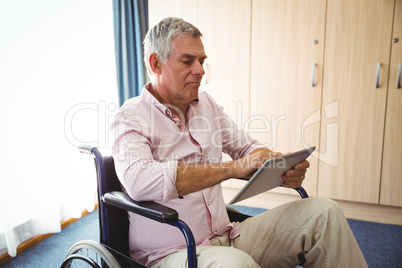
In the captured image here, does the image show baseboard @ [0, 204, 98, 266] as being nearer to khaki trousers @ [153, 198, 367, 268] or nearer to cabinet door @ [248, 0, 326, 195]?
khaki trousers @ [153, 198, 367, 268]

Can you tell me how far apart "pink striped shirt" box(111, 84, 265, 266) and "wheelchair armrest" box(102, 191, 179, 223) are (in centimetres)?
3

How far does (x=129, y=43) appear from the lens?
8.61ft

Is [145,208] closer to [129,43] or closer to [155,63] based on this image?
[155,63]

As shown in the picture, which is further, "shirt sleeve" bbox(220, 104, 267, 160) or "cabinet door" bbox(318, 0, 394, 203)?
"cabinet door" bbox(318, 0, 394, 203)

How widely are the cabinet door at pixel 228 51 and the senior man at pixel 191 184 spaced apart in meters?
1.30

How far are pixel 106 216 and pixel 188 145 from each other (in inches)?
15.0

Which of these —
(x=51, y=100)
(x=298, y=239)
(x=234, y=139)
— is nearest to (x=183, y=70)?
(x=234, y=139)

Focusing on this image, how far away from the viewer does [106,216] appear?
98 centimetres

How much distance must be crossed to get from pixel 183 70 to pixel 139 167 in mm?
443

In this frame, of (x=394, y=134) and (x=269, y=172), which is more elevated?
(x=269, y=172)

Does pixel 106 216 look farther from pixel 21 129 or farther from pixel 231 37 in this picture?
pixel 231 37

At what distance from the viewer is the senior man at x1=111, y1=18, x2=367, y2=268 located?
873 mm

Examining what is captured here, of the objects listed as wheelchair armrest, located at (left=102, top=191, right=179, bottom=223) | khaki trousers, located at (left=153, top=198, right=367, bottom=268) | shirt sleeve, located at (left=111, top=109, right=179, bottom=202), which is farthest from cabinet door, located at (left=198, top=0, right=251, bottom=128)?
wheelchair armrest, located at (left=102, top=191, right=179, bottom=223)

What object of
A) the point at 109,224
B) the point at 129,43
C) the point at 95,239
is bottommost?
the point at 95,239
